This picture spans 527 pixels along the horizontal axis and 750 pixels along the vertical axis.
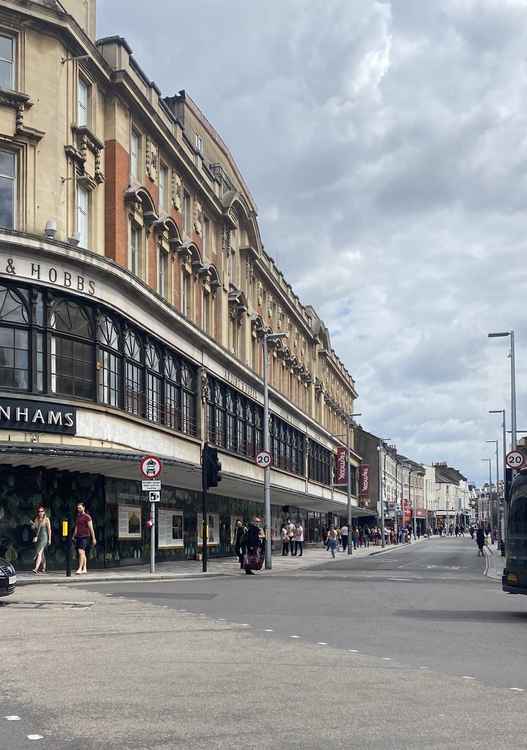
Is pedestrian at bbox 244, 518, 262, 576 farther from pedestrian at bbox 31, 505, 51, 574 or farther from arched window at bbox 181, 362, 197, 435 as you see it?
arched window at bbox 181, 362, 197, 435

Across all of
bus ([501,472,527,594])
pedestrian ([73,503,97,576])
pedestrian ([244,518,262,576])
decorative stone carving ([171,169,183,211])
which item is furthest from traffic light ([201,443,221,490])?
decorative stone carving ([171,169,183,211])

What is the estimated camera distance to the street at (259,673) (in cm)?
695

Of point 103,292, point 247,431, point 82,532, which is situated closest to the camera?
point 82,532

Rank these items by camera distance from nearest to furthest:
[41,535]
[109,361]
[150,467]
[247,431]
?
[41,535] < [150,467] < [109,361] < [247,431]

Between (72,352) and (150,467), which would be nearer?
(150,467)

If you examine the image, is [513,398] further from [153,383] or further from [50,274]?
[50,274]

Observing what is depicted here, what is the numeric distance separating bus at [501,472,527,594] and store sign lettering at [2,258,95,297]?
559 inches

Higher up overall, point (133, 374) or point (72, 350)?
point (72, 350)

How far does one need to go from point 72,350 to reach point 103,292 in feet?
7.24

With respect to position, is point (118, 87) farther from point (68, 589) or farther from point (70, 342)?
point (68, 589)

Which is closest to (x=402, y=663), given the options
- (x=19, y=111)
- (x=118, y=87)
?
(x=19, y=111)

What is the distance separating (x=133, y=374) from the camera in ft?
102

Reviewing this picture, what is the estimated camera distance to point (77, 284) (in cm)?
2680

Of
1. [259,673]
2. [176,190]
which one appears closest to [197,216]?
[176,190]
